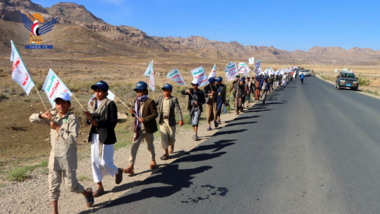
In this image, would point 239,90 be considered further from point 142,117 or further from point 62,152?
point 62,152

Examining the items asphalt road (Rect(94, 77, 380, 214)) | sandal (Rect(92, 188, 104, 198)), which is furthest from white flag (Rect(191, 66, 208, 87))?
sandal (Rect(92, 188, 104, 198))

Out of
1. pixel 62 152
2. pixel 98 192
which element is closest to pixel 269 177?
pixel 98 192

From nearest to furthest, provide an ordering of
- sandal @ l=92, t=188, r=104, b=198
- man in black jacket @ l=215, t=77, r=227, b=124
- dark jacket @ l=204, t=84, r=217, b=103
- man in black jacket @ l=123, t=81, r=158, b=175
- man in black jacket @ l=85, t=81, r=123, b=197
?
man in black jacket @ l=85, t=81, r=123, b=197, sandal @ l=92, t=188, r=104, b=198, man in black jacket @ l=123, t=81, r=158, b=175, dark jacket @ l=204, t=84, r=217, b=103, man in black jacket @ l=215, t=77, r=227, b=124

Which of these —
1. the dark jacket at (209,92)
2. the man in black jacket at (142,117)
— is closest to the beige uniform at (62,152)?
the man in black jacket at (142,117)

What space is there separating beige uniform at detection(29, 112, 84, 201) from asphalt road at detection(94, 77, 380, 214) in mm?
734

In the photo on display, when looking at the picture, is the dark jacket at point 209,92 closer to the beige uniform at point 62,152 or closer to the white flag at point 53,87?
the white flag at point 53,87

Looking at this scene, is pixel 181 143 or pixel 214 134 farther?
pixel 214 134

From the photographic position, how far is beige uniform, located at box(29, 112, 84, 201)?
12.2ft

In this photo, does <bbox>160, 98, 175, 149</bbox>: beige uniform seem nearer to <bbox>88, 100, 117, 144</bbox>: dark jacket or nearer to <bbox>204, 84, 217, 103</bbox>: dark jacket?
<bbox>88, 100, 117, 144</bbox>: dark jacket

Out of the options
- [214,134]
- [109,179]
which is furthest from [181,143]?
[109,179]

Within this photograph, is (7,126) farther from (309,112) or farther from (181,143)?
(309,112)

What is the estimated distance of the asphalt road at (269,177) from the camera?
13.9 ft

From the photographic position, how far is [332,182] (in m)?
5.13

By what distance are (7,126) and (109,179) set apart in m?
7.87
